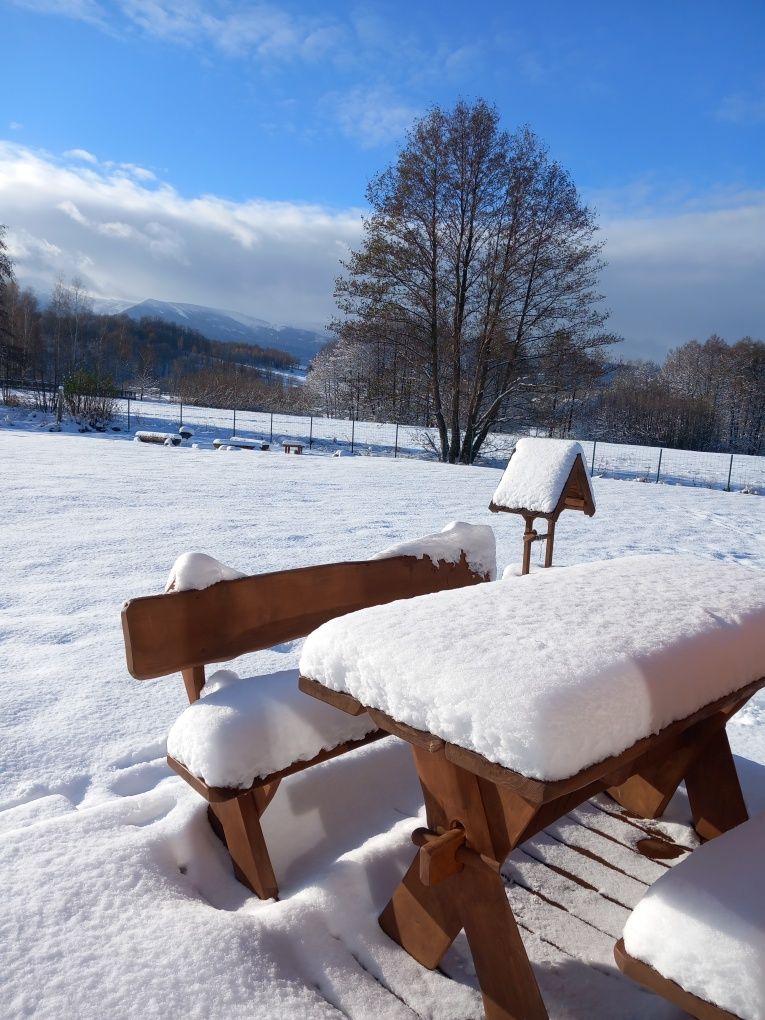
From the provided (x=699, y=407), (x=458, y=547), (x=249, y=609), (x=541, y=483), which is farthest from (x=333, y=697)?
(x=699, y=407)

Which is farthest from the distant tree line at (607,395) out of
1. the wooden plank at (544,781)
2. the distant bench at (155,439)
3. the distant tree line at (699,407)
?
the wooden plank at (544,781)

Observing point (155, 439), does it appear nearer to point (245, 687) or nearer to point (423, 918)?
point (245, 687)

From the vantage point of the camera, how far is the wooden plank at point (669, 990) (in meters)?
1.09

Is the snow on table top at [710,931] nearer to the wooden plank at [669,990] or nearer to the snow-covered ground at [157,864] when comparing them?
the wooden plank at [669,990]

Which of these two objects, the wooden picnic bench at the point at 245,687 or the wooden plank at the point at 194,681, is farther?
the wooden plank at the point at 194,681

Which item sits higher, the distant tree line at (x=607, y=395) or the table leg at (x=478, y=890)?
the distant tree line at (x=607, y=395)

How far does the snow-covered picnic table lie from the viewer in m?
1.16

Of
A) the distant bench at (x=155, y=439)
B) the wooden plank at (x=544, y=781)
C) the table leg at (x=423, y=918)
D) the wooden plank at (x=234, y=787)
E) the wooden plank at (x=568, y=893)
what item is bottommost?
the wooden plank at (x=568, y=893)

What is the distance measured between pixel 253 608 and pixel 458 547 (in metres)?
0.99

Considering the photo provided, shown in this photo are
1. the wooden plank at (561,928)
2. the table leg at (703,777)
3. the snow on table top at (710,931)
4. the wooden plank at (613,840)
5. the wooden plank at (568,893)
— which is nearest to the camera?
the snow on table top at (710,931)

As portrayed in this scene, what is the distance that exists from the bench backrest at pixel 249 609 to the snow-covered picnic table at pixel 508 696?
638mm

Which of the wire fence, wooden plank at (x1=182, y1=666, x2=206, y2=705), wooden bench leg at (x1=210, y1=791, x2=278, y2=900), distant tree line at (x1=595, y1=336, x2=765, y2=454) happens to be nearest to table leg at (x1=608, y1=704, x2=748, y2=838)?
wooden bench leg at (x1=210, y1=791, x2=278, y2=900)

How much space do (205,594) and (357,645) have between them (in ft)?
2.68

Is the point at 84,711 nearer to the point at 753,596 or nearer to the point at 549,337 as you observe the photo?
the point at 753,596
